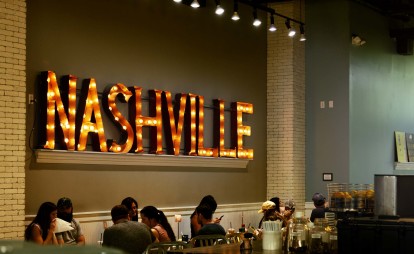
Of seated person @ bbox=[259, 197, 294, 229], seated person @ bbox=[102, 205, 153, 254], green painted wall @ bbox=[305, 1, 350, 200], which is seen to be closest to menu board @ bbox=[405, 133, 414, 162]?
green painted wall @ bbox=[305, 1, 350, 200]

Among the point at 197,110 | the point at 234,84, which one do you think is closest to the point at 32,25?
the point at 197,110

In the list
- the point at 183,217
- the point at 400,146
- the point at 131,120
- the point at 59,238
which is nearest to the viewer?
the point at 59,238

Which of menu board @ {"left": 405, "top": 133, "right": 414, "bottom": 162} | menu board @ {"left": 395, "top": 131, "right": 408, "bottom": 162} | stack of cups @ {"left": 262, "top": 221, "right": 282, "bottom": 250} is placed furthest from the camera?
menu board @ {"left": 405, "top": 133, "right": 414, "bottom": 162}

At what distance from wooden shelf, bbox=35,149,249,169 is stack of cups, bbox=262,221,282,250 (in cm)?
432

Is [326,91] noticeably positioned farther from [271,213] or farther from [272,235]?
[272,235]

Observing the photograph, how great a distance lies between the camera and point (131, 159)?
10031 millimetres

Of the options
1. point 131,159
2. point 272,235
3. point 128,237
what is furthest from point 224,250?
point 131,159

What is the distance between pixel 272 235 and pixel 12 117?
4.21 meters

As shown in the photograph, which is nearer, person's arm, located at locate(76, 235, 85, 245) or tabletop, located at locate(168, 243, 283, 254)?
tabletop, located at locate(168, 243, 283, 254)

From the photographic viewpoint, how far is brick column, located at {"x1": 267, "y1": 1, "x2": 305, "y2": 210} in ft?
44.2

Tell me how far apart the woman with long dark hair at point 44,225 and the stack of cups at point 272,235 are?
3.78 m

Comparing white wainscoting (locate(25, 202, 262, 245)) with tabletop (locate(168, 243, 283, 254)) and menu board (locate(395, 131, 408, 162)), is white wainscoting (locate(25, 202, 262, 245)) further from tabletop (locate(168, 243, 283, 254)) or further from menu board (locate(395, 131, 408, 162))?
menu board (locate(395, 131, 408, 162))

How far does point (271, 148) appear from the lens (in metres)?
13.6

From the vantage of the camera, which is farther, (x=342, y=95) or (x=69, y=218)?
(x=342, y=95)
